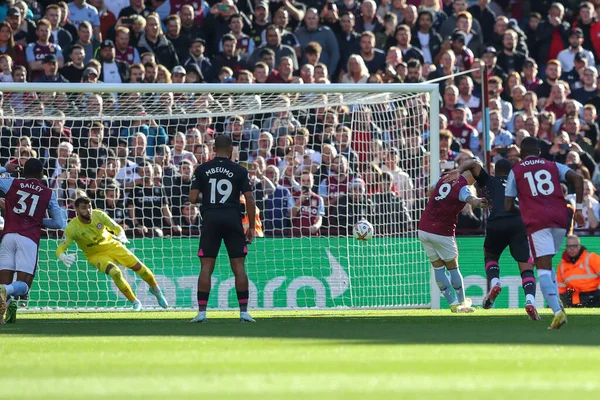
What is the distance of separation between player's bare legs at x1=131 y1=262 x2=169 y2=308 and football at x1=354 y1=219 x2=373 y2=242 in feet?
9.57

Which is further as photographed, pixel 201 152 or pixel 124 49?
pixel 124 49

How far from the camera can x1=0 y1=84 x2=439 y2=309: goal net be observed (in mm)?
16953

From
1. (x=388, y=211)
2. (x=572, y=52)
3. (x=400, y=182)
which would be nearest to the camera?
(x=388, y=211)

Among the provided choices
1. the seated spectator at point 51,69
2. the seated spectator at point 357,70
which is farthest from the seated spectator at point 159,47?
the seated spectator at point 357,70

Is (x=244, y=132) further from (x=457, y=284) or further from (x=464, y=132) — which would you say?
(x=457, y=284)

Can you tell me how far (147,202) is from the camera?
58.0 feet

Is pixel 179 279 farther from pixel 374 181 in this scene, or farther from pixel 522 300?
pixel 522 300

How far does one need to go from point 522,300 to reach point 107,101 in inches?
280

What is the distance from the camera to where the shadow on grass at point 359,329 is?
9812 millimetres

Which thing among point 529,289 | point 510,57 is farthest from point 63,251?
point 510,57

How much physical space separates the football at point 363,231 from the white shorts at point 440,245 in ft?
4.41

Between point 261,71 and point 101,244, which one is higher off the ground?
point 261,71

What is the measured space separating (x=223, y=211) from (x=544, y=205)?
11.5ft

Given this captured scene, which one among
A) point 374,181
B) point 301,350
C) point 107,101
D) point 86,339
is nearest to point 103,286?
point 107,101
